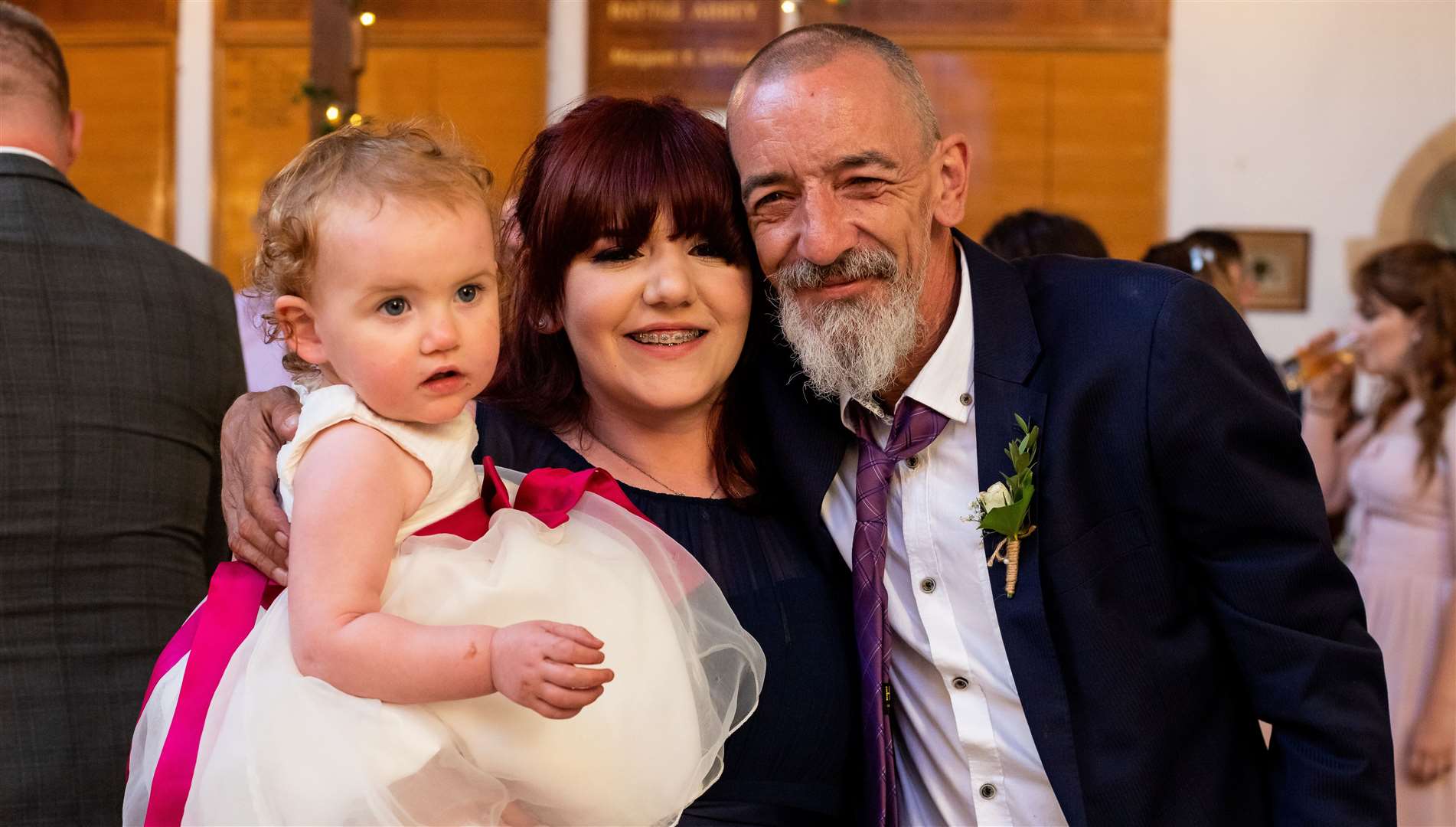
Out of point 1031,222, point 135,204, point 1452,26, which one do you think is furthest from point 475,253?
point 1452,26

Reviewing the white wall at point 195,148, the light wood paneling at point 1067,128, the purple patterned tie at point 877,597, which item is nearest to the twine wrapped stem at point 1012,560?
the purple patterned tie at point 877,597

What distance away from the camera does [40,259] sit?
2.51 metres

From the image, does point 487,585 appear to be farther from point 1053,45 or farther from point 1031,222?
point 1053,45

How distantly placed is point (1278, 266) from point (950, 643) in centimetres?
667

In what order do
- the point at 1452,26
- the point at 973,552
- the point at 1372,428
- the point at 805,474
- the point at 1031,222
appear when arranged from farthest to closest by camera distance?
1. the point at 1452,26
2. the point at 1372,428
3. the point at 1031,222
4. the point at 805,474
5. the point at 973,552

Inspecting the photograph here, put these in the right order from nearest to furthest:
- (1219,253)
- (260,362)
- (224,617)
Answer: (224,617) → (260,362) → (1219,253)

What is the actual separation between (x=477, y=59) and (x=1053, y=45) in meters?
3.37

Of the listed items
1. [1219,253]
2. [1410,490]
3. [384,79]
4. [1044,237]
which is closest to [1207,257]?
[1219,253]

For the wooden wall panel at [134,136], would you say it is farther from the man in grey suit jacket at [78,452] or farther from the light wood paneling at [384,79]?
the man in grey suit jacket at [78,452]

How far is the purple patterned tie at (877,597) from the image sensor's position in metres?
2.01

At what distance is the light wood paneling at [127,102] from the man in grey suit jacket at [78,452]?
5.69 metres

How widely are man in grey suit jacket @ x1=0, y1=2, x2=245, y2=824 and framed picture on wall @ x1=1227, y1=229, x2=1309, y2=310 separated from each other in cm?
660

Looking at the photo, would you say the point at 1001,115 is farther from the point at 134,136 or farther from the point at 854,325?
the point at 854,325

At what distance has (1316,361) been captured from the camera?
18.4ft
